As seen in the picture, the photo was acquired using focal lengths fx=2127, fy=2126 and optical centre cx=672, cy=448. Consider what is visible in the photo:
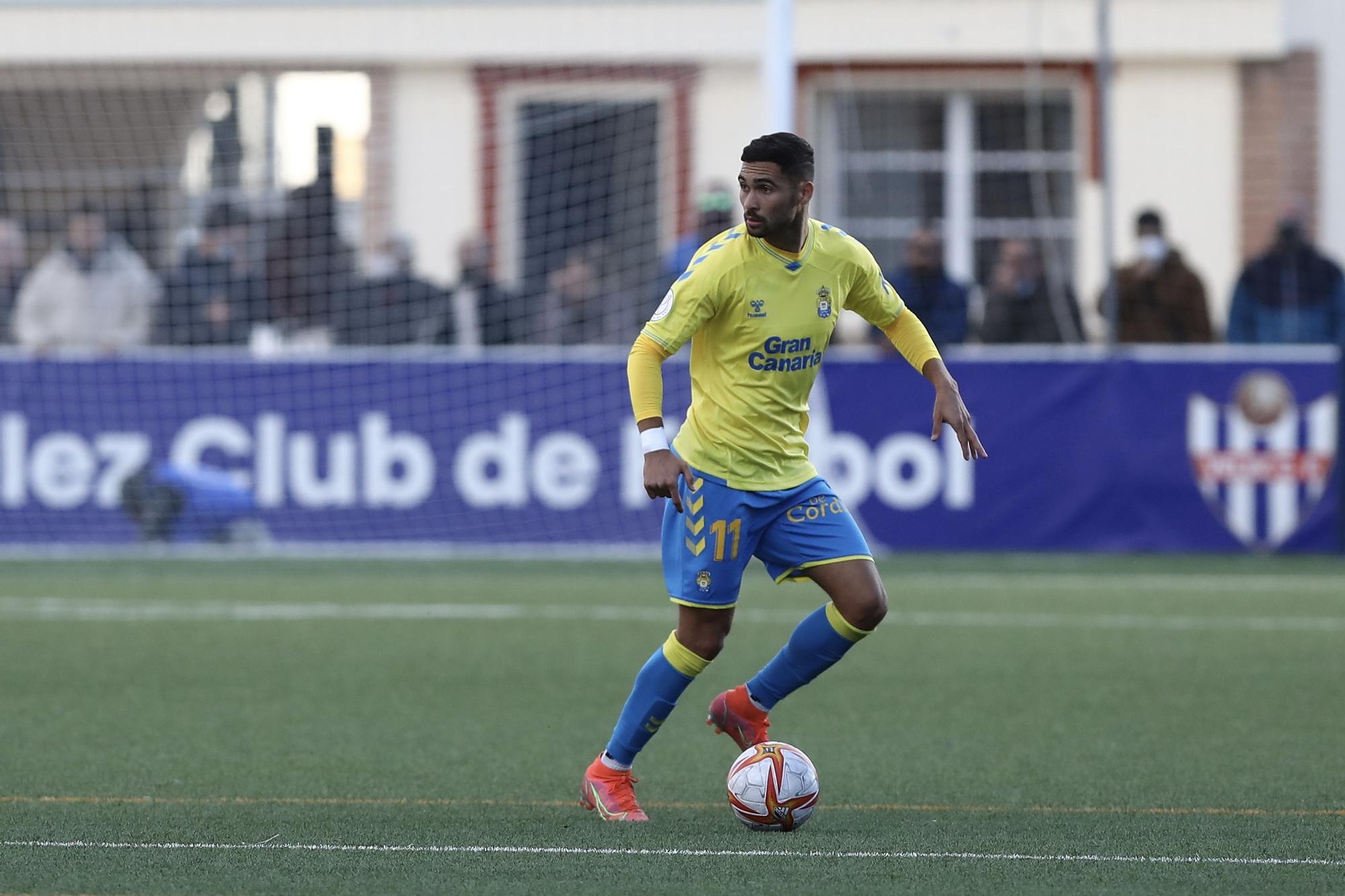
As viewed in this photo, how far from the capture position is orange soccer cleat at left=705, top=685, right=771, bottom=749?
250 inches

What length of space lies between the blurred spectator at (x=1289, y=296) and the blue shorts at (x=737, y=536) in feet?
32.1

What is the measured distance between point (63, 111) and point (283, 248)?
3.26m

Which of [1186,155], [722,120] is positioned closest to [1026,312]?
[722,120]

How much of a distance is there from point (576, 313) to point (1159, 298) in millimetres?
4177

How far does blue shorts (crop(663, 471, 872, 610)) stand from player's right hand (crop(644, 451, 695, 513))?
0.29 m

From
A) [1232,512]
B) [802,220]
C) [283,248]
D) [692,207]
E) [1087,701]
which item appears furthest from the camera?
[692,207]

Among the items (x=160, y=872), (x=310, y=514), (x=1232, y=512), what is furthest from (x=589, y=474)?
(x=160, y=872)

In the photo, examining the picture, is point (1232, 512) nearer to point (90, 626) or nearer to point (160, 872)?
point (90, 626)

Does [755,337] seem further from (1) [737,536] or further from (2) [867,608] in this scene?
(2) [867,608]

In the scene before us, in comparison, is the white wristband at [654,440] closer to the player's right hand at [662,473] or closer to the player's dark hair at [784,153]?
the player's right hand at [662,473]

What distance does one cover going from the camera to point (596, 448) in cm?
1452

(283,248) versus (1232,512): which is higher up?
(283,248)

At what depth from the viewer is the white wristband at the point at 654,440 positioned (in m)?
5.72

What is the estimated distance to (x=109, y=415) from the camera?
14633 millimetres
